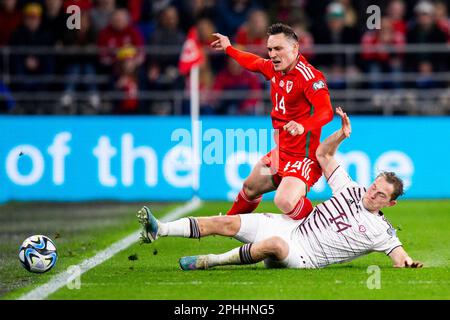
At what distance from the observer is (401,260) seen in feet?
33.2

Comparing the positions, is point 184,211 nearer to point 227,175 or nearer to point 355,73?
point 227,175

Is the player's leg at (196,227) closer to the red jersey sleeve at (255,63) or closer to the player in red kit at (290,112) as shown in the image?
the player in red kit at (290,112)

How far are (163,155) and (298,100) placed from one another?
311 inches

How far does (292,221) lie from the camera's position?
1012cm

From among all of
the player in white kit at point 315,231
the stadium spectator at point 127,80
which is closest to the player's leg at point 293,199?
the player in white kit at point 315,231

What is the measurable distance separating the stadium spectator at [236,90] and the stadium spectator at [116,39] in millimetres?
1506

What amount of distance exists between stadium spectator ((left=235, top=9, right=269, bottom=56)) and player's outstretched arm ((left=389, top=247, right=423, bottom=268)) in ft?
32.7

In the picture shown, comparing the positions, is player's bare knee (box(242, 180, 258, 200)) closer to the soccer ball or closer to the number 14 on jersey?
the number 14 on jersey

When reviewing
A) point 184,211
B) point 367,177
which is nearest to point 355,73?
point 367,177

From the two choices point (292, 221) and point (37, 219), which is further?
point (37, 219)

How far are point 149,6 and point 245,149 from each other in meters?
4.46

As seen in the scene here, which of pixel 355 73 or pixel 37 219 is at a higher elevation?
pixel 355 73
